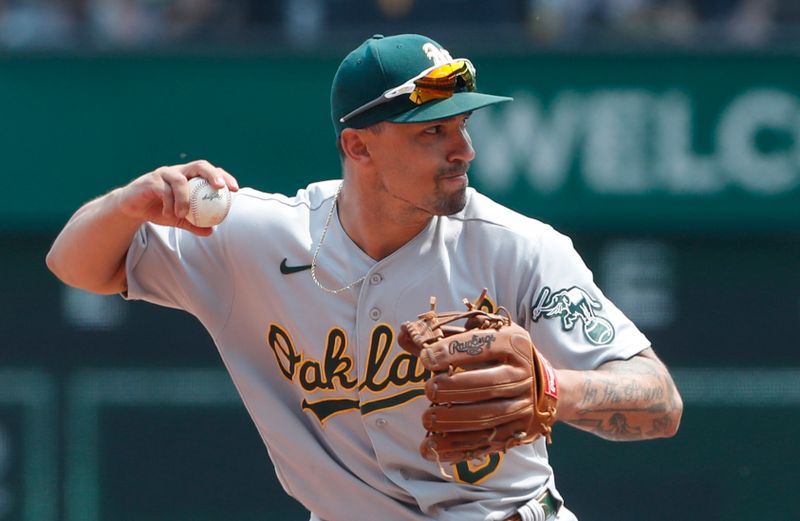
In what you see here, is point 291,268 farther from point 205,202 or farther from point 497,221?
point 497,221

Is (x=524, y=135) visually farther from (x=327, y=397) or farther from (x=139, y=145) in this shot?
(x=327, y=397)

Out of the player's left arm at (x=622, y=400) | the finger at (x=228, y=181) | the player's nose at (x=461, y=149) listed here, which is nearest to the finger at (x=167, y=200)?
the finger at (x=228, y=181)

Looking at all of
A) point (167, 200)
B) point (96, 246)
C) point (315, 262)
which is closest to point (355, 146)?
point (315, 262)

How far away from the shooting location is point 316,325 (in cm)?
360

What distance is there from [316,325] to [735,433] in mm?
3400

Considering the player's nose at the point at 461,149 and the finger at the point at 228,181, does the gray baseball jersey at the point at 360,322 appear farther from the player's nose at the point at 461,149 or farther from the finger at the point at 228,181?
the finger at the point at 228,181

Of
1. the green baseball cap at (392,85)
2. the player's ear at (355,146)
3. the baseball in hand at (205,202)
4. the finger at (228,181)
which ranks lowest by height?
the baseball in hand at (205,202)

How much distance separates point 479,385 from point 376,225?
0.81 meters

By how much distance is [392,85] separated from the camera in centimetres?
349

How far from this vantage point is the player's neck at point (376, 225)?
3574 millimetres

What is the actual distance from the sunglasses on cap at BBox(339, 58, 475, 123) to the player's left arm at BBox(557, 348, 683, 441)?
2.60 feet

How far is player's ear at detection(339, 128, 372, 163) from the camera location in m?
3.62

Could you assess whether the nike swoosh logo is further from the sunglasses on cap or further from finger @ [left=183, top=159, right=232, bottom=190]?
the sunglasses on cap

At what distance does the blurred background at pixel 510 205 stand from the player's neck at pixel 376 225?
2.75 m
